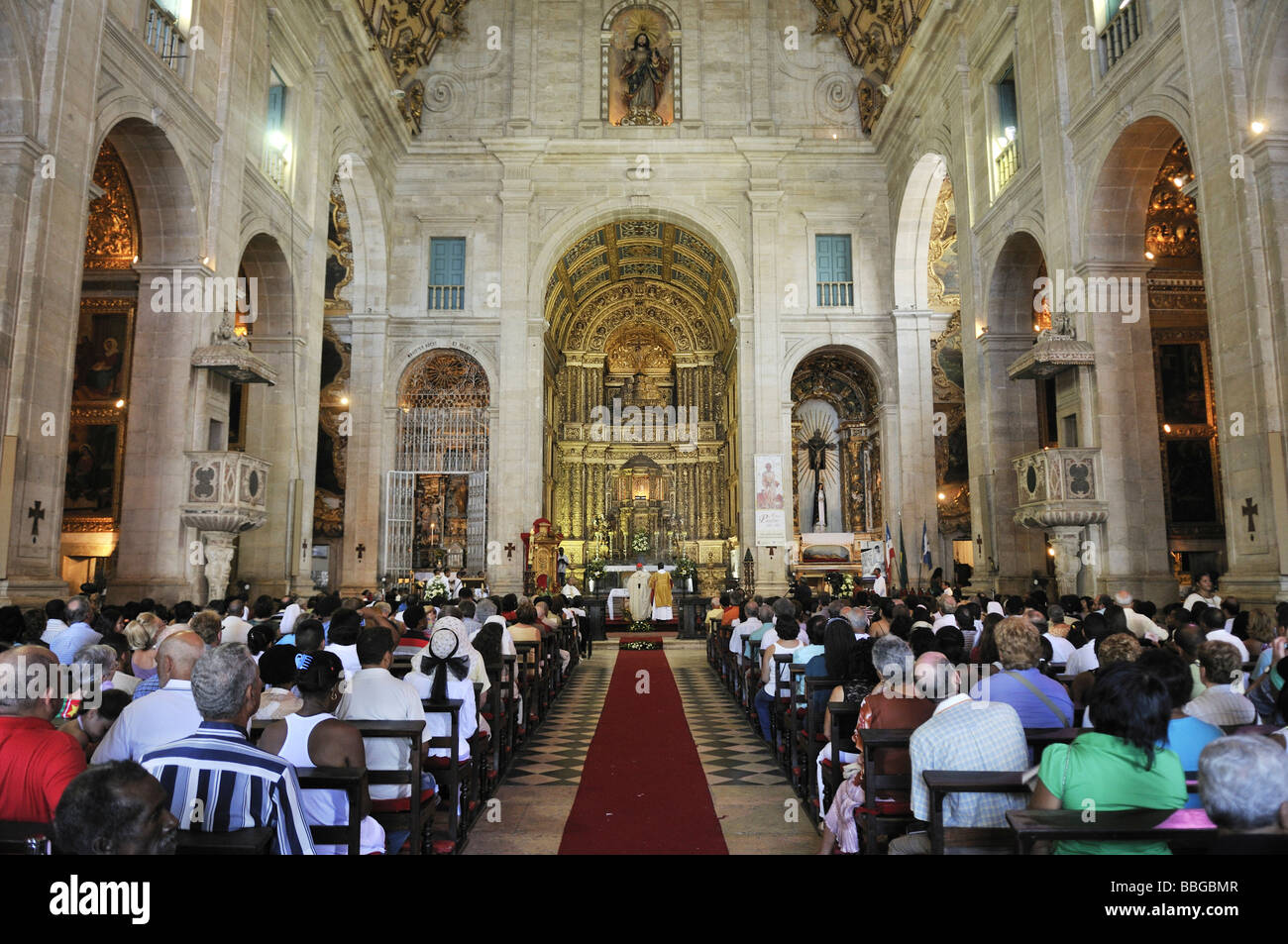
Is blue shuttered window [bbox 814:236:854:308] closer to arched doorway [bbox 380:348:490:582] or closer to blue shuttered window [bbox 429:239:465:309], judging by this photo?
arched doorway [bbox 380:348:490:582]

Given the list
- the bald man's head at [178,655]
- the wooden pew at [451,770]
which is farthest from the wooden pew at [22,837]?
the wooden pew at [451,770]

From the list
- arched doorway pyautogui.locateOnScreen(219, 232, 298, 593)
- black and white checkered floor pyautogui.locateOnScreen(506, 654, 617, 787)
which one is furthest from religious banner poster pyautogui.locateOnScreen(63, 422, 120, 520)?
black and white checkered floor pyautogui.locateOnScreen(506, 654, 617, 787)

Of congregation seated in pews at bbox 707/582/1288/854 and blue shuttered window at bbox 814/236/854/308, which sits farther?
blue shuttered window at bbox 814/236/854/308

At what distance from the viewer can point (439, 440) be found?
19953mm

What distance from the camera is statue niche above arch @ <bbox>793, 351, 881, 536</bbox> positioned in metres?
21.4

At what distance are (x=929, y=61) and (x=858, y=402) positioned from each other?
325 inches

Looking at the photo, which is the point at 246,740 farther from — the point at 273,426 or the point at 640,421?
the point at 640,421

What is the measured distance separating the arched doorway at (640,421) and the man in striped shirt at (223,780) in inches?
926

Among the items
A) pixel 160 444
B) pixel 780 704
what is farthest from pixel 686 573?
pixel 780 704

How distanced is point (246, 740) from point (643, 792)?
387 centimetres

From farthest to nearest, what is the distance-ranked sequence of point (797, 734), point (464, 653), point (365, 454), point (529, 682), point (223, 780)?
1. point (365, 454)
2. point (529, 682)
3. point (797, 734)
4. point (464, 653)
5. point (223, 780)

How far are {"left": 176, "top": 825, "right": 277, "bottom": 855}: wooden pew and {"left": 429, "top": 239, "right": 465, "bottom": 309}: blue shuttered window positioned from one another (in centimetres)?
1888
